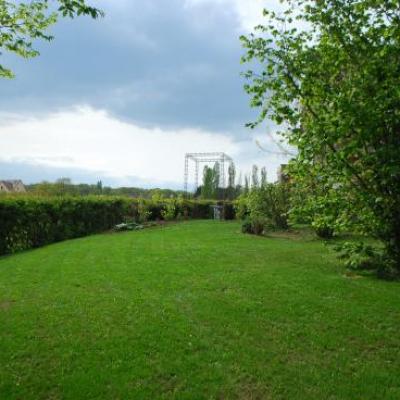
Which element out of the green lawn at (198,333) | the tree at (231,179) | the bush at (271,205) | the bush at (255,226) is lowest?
the green lawn at (198,333)

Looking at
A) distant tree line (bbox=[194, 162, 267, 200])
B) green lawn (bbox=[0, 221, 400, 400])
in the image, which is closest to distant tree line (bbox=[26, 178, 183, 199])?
distant tree line (bbox=[194, 162, 267, 200])

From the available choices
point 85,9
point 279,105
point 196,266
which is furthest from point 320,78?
point 196,266

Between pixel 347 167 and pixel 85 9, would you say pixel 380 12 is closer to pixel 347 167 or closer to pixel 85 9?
pixel 347 167

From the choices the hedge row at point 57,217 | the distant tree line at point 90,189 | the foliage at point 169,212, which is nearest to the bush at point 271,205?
the hedge row at point 57,217

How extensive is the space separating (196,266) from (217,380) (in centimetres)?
452

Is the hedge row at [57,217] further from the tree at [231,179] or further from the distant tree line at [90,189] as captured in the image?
the tree at [231,179]

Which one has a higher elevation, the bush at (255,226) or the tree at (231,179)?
the tree at (231,179)

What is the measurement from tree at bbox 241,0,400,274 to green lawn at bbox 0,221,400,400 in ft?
4.71

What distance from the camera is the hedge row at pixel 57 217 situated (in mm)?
11812

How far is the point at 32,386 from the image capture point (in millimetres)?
3406

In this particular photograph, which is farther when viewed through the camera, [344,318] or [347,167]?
[347,167]

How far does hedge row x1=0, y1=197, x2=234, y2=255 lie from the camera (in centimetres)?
1181

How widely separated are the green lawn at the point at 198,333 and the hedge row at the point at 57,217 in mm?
4273

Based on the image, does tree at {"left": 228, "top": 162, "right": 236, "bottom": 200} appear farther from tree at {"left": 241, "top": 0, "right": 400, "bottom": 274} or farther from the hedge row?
tree at {"left": 241, "top": 0, "right": 400, "bottom": 274}
